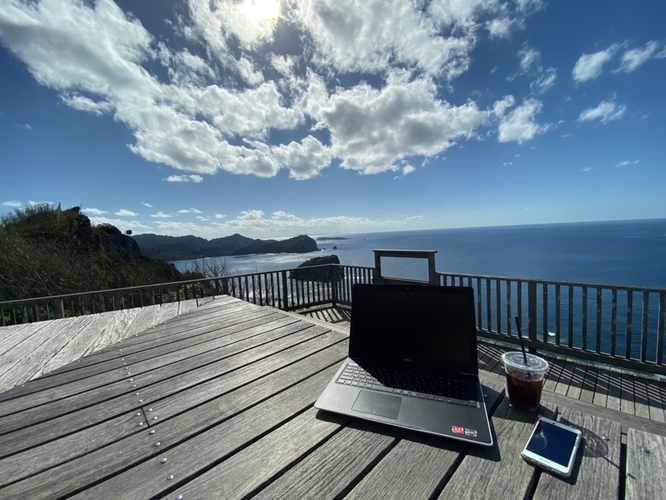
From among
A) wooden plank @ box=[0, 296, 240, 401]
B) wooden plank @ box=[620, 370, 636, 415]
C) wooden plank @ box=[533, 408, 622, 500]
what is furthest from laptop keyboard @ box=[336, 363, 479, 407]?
wooden plank @ box=[620, 370, 636, 415]

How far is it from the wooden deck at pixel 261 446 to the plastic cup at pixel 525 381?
0.05m

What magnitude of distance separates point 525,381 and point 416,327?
1.27 feet

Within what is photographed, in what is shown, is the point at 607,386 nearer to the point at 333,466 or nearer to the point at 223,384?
the point at 333,466

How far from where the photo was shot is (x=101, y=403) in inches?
42.5

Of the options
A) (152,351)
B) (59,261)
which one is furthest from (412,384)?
(59,261)

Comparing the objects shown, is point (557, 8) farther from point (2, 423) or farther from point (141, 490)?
point (2, 423)

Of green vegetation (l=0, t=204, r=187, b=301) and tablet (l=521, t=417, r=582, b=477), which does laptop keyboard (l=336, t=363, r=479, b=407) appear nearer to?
tablet (l=521, t=417, r=582, b=477)

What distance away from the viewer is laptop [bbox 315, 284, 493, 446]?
0.82 m

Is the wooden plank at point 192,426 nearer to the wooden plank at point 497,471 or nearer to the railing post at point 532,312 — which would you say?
the wooden plank at point 497,471

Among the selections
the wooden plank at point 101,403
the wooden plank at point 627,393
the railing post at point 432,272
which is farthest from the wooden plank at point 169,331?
the wooden plank at point 627,393

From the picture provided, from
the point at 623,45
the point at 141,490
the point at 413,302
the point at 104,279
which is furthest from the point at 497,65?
the point at 104,279

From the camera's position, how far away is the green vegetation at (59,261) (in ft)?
18.8

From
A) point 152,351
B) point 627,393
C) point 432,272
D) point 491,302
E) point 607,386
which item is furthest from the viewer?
point 491,302

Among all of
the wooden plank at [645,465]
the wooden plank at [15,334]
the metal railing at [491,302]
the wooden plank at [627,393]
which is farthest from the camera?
the metal railing at [491,302]
